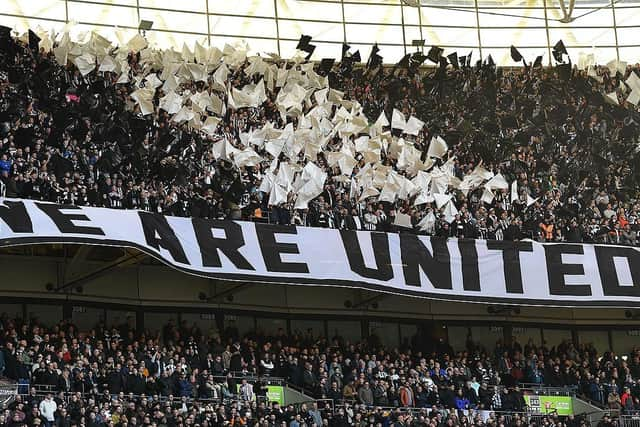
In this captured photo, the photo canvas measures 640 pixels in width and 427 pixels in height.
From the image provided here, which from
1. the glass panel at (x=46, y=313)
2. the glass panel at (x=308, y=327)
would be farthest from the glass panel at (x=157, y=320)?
the glass panel at (x=308, y=327)

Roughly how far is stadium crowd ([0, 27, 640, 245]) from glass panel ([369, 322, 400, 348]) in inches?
151

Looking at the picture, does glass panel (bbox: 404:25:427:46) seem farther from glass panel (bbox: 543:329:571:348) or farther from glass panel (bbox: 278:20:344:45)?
glass panel (bbox: 543:329:571:348)

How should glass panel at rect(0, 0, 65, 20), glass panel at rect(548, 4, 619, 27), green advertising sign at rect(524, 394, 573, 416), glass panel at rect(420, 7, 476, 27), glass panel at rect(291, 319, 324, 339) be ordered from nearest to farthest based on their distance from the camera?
green advertising sign at rect(524, 394, 573, 416)
glass panel at rect(291, 319, 324, 339)
glass panel at rect(0, 0, 65, 20)
glass panel at rect(420, 7, 476, 27)
glass panel at rect(548, 4, 619, 27)

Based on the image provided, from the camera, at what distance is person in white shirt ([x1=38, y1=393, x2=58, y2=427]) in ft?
88.3

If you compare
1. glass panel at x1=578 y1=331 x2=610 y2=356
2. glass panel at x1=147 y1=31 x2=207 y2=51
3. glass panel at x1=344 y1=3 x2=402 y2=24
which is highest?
glass panel at x1=344 y1=3 x2=402 y2=24

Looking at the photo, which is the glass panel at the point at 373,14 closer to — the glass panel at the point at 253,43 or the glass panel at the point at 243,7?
the glass panel at the point at 243,7

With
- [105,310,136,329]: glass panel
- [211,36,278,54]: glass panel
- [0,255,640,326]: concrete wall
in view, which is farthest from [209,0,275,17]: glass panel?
[105,310,136,329]: glass panel

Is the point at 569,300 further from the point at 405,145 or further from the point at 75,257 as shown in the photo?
the point at 75,257

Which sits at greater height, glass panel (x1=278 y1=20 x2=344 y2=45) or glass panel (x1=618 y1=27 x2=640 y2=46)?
glass panel (x1=618 y1=27 x2=640 y2=46)

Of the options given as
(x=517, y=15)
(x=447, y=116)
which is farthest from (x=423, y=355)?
(x=517, y=15)

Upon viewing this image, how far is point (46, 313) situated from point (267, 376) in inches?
236

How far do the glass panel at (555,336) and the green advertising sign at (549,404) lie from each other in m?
4.40

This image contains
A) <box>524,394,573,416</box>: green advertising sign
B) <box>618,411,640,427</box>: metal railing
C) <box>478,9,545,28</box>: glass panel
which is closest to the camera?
<box>618,411,640,427</box>: metal railing

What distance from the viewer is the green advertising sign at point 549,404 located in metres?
35.9
